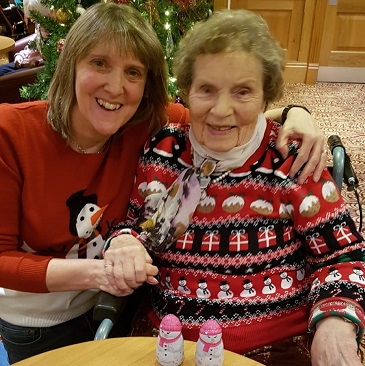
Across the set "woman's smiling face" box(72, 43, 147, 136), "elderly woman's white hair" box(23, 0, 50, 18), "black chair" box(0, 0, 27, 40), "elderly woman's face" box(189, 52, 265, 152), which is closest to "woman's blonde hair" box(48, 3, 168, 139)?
"woman's smiling face" box(72, 43, 147, 136)

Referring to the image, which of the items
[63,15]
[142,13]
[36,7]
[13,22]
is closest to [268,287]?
[142,13]

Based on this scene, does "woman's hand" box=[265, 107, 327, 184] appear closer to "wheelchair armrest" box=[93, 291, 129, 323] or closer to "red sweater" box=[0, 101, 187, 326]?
"red sweater" box=[0, 101, 187, 326]

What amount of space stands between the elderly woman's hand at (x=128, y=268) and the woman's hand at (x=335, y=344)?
409 mm

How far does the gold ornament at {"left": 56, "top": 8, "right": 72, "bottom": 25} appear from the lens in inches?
78.0

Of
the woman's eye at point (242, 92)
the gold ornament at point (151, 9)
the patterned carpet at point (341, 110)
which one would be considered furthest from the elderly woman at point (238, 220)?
the patterned carpet at point (341, 110)

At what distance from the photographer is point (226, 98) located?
3.94 ft

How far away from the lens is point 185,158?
1363 mm

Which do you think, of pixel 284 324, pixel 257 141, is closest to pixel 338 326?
pixel 284 324

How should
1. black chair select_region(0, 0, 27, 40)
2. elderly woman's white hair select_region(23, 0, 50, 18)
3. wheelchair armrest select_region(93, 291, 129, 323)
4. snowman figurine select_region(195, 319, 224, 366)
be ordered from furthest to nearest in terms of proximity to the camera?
black chair select_region(0, 0, 27, 40) → elderly woman's white hair select_region(23, 0, 50, 18) → wheelchair armrest select_region(93, 291, 129, 323) → snowman figurine select_region(195, 319, 224, 366)

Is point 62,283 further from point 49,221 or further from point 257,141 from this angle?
point 257,141

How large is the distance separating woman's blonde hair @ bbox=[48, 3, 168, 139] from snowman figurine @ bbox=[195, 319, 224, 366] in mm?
680

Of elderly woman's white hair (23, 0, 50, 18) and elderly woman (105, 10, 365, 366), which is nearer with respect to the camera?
elderly woman (105, 10, 365, 366)

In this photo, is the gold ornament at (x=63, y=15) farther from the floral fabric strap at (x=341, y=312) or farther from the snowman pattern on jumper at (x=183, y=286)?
the floral fabric strap at (x=341, y=312)

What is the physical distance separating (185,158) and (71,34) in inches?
18.0
